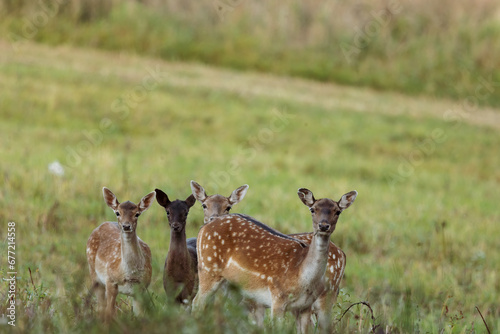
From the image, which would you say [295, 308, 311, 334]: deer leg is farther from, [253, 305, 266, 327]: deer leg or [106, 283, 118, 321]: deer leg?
[106, 283, 118, 321]: deer leg

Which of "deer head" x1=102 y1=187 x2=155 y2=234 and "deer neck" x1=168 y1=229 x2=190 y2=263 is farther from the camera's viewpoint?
"deer neck" x1=168 y1=229 x2=190 y2=263

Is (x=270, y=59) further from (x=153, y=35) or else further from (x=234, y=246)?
(x=234, y=246)

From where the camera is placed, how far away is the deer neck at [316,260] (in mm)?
5395

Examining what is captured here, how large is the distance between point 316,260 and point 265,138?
12.7 metres

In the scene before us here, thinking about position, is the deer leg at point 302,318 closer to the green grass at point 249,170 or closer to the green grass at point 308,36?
the green grass at point 249,170

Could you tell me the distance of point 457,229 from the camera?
40.6 ft

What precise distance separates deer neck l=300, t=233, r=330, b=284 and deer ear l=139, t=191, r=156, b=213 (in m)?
1.05

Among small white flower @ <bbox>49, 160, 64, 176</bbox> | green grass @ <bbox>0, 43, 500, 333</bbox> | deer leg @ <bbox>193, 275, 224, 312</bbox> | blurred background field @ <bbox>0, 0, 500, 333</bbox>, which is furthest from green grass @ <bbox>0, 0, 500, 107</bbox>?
deer leg @ <bbox>193, 275, 224, 312</bbox>

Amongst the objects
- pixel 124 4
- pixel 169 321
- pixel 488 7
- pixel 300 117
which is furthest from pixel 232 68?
pixel 169 321

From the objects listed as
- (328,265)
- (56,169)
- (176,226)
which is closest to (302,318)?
(328,265)

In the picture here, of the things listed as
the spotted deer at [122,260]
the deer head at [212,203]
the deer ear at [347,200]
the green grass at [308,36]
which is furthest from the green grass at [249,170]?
the green grass at [308,36]

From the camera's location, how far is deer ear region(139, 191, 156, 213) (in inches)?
215

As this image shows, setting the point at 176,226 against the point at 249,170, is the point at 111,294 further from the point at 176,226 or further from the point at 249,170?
the point at 249,170

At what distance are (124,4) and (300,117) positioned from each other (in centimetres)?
946
